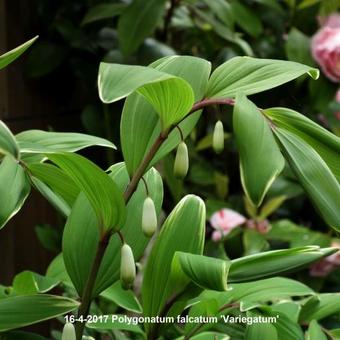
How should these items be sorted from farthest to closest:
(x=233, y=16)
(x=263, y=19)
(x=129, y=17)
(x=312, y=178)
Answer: (x=263, y=19) → (x=233, y=16) → (x=129, y=17) → (x=312, y=178)

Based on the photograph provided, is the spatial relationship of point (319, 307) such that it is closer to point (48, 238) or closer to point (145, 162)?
point (145, 162)

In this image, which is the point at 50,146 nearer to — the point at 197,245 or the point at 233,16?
the point at 197,245

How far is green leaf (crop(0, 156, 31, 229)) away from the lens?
58 centimetres

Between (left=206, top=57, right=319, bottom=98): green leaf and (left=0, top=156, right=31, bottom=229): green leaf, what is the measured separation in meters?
0.18

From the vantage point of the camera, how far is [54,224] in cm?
170

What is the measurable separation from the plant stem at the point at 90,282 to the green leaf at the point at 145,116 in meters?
0.07

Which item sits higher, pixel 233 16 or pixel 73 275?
pixel 233 16

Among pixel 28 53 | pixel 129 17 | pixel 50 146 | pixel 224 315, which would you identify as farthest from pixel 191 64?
pixel 28 53

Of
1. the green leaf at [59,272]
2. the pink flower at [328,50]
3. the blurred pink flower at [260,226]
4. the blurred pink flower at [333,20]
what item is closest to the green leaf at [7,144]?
the green leaf at [59,272]

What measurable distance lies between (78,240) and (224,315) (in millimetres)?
197

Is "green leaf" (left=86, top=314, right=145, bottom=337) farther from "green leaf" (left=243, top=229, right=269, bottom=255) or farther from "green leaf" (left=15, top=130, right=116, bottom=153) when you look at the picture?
"green leaf" (left=243, top=229, right=269, bottom=255)

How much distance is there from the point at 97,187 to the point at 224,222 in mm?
993

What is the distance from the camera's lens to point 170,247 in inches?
27.7

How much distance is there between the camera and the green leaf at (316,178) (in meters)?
0.55
